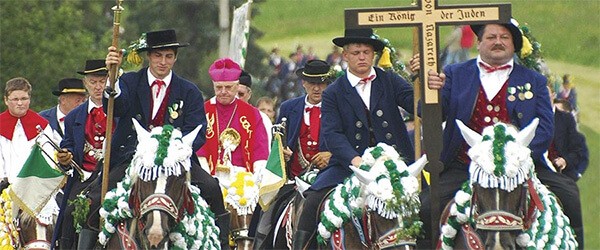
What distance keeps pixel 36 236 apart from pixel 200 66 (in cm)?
1826

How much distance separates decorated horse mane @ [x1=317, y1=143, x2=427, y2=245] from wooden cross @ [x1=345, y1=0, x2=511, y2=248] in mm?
451

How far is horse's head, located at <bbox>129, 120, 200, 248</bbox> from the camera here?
14312 mm

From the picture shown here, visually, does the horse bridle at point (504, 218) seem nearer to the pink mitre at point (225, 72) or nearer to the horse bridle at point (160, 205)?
the horse bridle at point (160, 205)

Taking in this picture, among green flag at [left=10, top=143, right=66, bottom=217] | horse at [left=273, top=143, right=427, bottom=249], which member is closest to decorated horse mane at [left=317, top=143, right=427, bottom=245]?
horse at [left=273, top=143, right=427, bottom=249]

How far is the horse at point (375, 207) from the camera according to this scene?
1354cm

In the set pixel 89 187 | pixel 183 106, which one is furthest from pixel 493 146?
pixel 89 187

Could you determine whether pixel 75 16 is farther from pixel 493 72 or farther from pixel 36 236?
pixel 493 72

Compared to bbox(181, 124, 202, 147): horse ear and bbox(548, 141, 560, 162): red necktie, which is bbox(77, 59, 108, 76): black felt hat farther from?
bbox(548, 141, 560, 162): red necktie

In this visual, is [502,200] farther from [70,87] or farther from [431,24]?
[70,87]

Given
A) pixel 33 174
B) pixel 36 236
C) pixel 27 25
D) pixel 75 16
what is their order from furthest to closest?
1. pixel 75 16
2. pixel 27 25
3. pixel 36 236
4. pixel 33 174

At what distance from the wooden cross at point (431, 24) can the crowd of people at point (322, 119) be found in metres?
0.12

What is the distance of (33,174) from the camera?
18.7m

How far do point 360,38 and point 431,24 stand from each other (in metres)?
0.90

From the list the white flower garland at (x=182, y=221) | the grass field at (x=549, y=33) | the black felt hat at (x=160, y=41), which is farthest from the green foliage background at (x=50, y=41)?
the white flower garland at (x=182, y=221)
